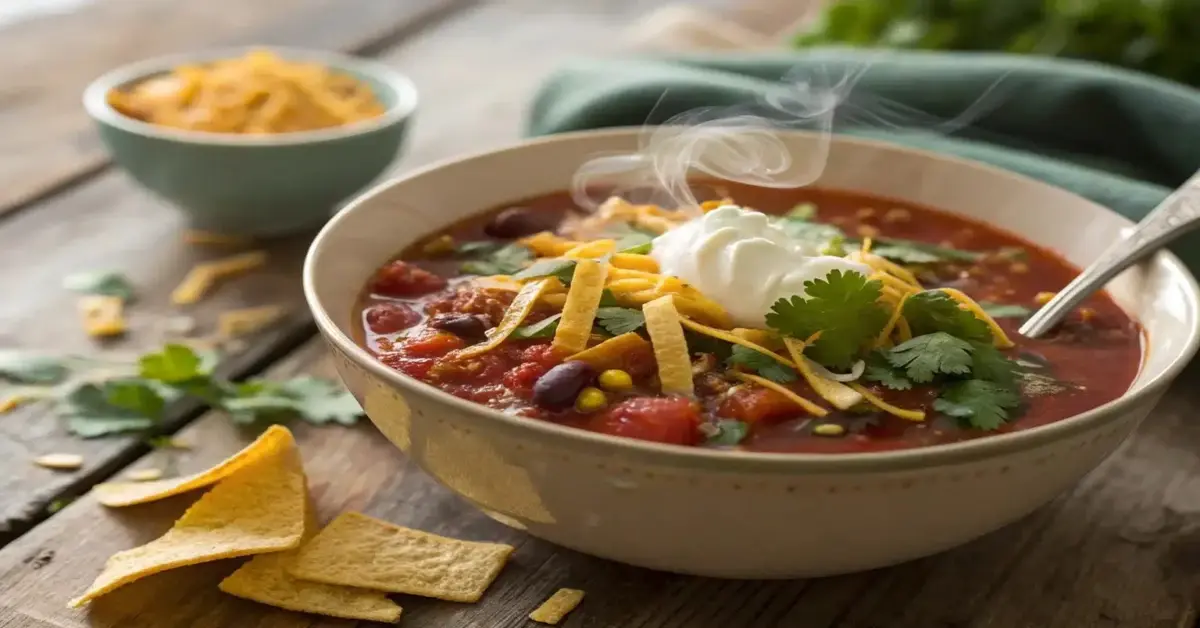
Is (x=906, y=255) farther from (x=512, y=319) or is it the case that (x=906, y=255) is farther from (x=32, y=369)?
(x=32, y=369)

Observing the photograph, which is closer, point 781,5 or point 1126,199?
point 1126,199

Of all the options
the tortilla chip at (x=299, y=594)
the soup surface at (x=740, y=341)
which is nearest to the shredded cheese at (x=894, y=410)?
the soup surface at (x=740, y=341)

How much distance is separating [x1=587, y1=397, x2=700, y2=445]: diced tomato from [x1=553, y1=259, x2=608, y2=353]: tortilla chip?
179 millimetres

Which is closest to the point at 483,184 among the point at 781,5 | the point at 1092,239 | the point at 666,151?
the point at 666,151

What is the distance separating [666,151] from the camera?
2654mm

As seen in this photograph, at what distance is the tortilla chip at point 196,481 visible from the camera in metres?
2.12

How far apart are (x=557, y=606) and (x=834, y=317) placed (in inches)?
24.5

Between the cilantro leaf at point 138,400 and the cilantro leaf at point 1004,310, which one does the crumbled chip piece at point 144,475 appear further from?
the cilantro leaf at point 1004,310

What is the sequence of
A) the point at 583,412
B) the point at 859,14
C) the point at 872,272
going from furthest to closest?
1. the point at 859,14
2. the point at 872,272
3. the point at 583,412

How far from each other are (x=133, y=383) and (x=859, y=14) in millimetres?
2859

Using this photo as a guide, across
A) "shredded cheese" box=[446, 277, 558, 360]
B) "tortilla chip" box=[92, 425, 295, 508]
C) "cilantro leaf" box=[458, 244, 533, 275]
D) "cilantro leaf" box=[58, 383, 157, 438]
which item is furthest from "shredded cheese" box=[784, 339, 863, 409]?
"cilantro leaf" box=[58, 383, 157, 438]

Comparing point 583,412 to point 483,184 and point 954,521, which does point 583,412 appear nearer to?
point 954,521

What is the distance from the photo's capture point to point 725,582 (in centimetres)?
198

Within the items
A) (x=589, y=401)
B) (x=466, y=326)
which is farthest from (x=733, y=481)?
(x=466, y=326)
